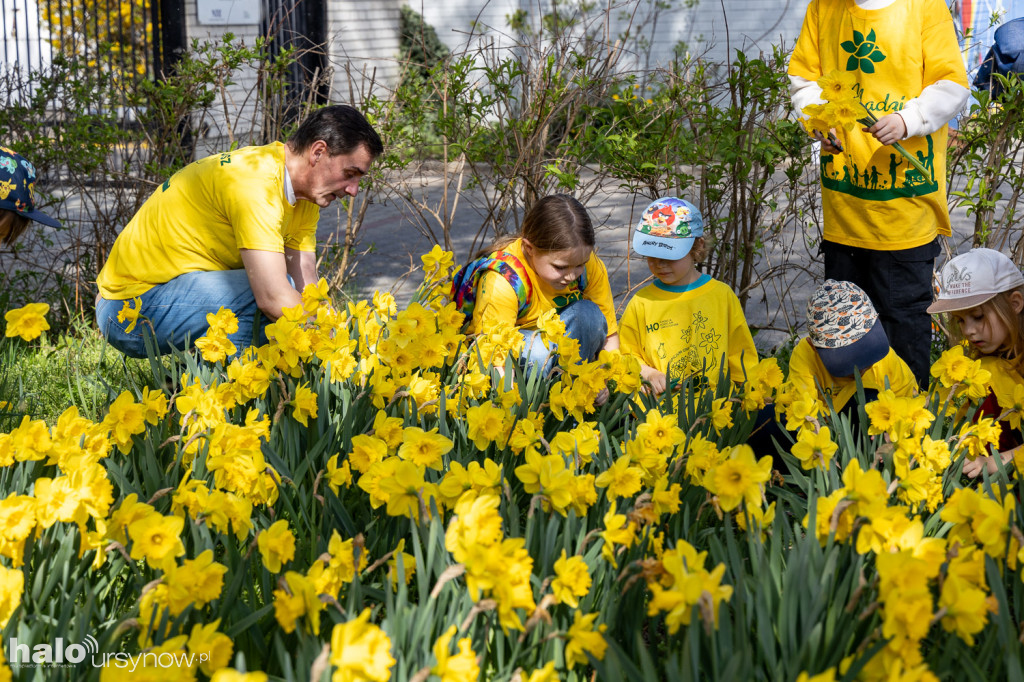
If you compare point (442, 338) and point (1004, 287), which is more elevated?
point (1004, 287)

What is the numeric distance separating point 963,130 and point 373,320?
97.3 inches

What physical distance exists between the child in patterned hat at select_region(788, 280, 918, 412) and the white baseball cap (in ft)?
0.63

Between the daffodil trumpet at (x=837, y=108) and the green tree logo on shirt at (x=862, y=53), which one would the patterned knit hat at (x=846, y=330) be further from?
the green tree logo on shirt at (x=862, y=53)

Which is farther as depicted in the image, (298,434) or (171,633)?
(298,434)

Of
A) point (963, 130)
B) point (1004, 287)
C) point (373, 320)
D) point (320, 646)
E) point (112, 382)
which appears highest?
point (963, 130)

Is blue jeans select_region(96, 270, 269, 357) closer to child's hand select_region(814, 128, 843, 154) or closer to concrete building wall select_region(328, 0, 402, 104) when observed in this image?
child's hand select_region(814, 128, 843, 154)

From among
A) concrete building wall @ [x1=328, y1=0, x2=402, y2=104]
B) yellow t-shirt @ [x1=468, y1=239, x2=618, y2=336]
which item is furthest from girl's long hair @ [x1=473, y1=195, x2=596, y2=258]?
concrete building wall @ [x1=328, y1=0, x2=402, y2=104]

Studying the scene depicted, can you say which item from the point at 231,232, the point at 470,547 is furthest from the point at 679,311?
the point at 470,547

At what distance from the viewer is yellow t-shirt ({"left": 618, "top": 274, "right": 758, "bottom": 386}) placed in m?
3.04

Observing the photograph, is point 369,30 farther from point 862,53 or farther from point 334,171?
point 862,53

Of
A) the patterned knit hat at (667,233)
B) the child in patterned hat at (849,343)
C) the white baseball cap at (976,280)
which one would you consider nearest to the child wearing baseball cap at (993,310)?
the white baseball cap at (976,280)

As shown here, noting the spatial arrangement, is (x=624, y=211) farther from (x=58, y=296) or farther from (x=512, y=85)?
(x=58, y=296)

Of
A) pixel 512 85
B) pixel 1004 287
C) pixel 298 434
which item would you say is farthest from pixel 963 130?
pixel 298 434

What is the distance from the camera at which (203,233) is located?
10.7 ft
